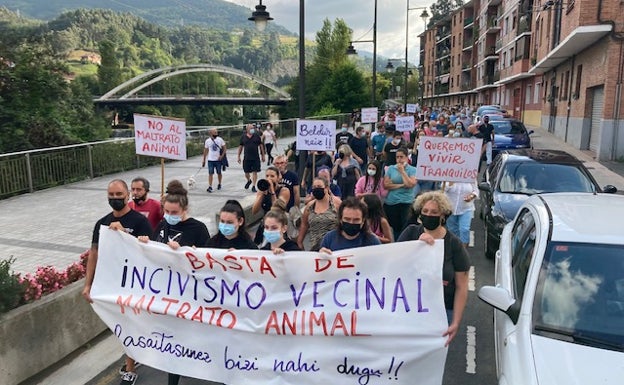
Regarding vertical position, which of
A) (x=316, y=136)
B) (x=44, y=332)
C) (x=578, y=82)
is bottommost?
(x=44, y=332)

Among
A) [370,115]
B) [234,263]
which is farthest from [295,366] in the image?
[370,115]

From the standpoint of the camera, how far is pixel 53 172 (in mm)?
14062

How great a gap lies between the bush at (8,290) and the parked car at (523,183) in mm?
5812

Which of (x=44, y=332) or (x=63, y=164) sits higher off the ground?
(x=63, y=164)

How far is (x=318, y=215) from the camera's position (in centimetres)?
539

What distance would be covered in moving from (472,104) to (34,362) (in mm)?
78380

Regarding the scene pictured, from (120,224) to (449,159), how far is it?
4442 mm

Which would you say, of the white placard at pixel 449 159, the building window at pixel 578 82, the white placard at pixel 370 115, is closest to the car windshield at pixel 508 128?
the white placard at pixel 370 115

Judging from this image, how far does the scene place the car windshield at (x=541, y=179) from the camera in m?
7.71

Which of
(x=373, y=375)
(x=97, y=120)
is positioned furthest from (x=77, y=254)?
(x=97, y=120)

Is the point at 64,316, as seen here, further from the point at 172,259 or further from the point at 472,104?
the point at 472,104

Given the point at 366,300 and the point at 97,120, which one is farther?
the point at 97,120

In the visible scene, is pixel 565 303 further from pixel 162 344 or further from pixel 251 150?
pixel 251 150

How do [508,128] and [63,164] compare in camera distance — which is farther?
[508,128]
